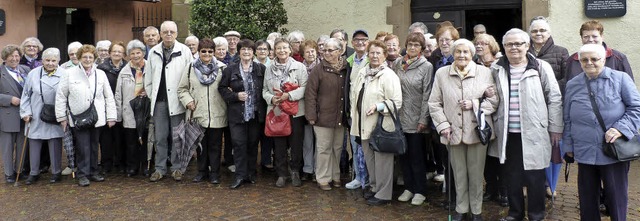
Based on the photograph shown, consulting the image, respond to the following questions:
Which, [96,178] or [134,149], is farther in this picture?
[134,149]

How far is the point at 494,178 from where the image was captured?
5.96 meters

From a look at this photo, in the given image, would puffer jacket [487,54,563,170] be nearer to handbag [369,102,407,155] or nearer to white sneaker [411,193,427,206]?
handbag [369,102,407,155]

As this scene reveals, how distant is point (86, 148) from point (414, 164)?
410 centimetres

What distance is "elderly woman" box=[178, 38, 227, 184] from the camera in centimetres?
675

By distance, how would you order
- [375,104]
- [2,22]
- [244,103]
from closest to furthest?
1. [375,104]
2. [244,103]
3. [2,22]

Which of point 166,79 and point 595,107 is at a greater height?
point 166,79

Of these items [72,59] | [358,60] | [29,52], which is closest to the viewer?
[358,60]

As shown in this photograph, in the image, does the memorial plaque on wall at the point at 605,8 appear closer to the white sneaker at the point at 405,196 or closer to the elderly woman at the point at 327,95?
the elderly woman at the point at 327,95

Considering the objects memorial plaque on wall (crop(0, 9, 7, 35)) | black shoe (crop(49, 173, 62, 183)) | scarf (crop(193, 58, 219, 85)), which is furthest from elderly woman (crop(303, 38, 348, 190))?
memorial plaque on wall (crop(0, 9, 7, 35))

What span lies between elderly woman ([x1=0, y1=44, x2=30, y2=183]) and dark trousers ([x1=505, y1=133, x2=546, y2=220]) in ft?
19.4

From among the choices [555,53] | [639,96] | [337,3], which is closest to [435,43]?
[555,53]

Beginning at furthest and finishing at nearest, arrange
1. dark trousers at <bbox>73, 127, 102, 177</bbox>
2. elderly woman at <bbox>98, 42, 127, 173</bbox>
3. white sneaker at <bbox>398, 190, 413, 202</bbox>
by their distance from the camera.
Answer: elderly woman at <bbox>98, 42, 127, 173</bbox> → dark trousers at <bbox>73, 127, 102, 177</bbox> → white sneaker at <bbox>398, 190, 413, 202</bbox>

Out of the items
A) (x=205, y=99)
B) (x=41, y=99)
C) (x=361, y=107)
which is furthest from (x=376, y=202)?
(x=41, y=99)

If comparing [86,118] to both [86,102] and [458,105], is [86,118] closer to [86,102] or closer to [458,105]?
[86,102]
